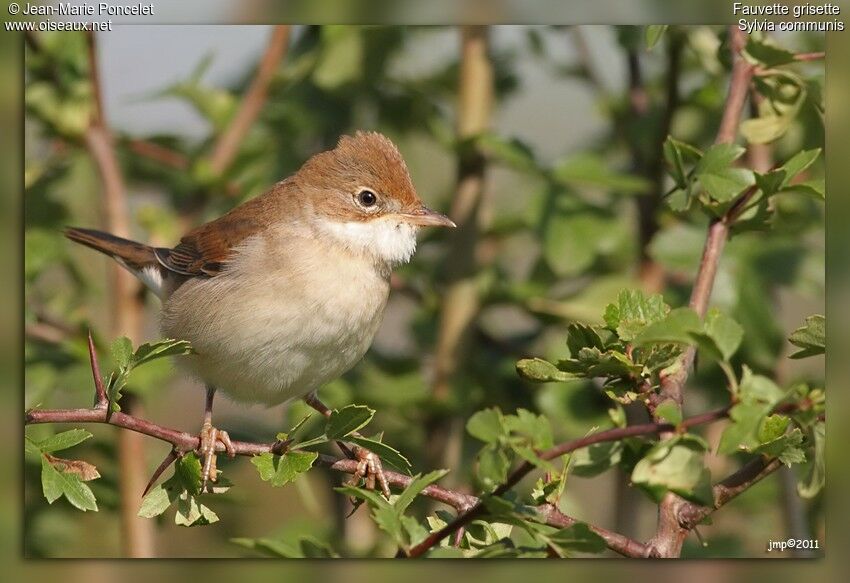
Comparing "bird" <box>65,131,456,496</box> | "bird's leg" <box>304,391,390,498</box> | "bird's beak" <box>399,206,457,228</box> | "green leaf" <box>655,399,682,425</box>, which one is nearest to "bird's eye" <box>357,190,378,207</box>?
"bird" <box>65,131,456,496</box>

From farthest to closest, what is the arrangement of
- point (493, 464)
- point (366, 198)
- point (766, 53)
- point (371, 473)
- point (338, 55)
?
1. point (338, 55)
2. point (366, 198)
3. point (766, 53)
4. point (371, 473)
5. point (493, 464)

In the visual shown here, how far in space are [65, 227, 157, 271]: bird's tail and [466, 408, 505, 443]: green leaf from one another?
8.21ft

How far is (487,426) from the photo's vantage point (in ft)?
6.17

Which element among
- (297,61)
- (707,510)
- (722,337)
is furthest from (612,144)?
(722,337)

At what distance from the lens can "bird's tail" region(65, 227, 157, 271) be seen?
4.04m

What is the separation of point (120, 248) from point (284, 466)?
6.61 ft

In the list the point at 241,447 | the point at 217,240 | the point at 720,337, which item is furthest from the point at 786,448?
the point at 217,240

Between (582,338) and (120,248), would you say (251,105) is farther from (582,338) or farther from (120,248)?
(582,338)

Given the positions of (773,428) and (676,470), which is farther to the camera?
(773,428)

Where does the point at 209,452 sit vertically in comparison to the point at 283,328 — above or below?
below

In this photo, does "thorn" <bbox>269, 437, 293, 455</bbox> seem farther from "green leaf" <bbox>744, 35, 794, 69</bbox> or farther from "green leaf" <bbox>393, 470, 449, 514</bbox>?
"green leaf" <bbox>744, 35, 794, 69</bbox>

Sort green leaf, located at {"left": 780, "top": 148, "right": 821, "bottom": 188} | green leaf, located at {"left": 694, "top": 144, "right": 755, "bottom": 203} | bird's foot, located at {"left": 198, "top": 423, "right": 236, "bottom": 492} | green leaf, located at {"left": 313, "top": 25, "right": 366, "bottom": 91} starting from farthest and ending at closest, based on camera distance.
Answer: green leaf, located at {"left": 313, "top": 25, "right": 366, "bottom": 91} → bird's foot, located at {"left": 198, "top": 423, "right": 236, "bottom": 492} → green leaf, located at {"left": 694, "top": 144, "right": 755, "bottom": 203} → green leaf, located at {"left": 780, "top": 148, "right": 821, "bottom": 188}

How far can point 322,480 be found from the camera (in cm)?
461

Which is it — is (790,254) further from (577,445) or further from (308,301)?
(577,445)
